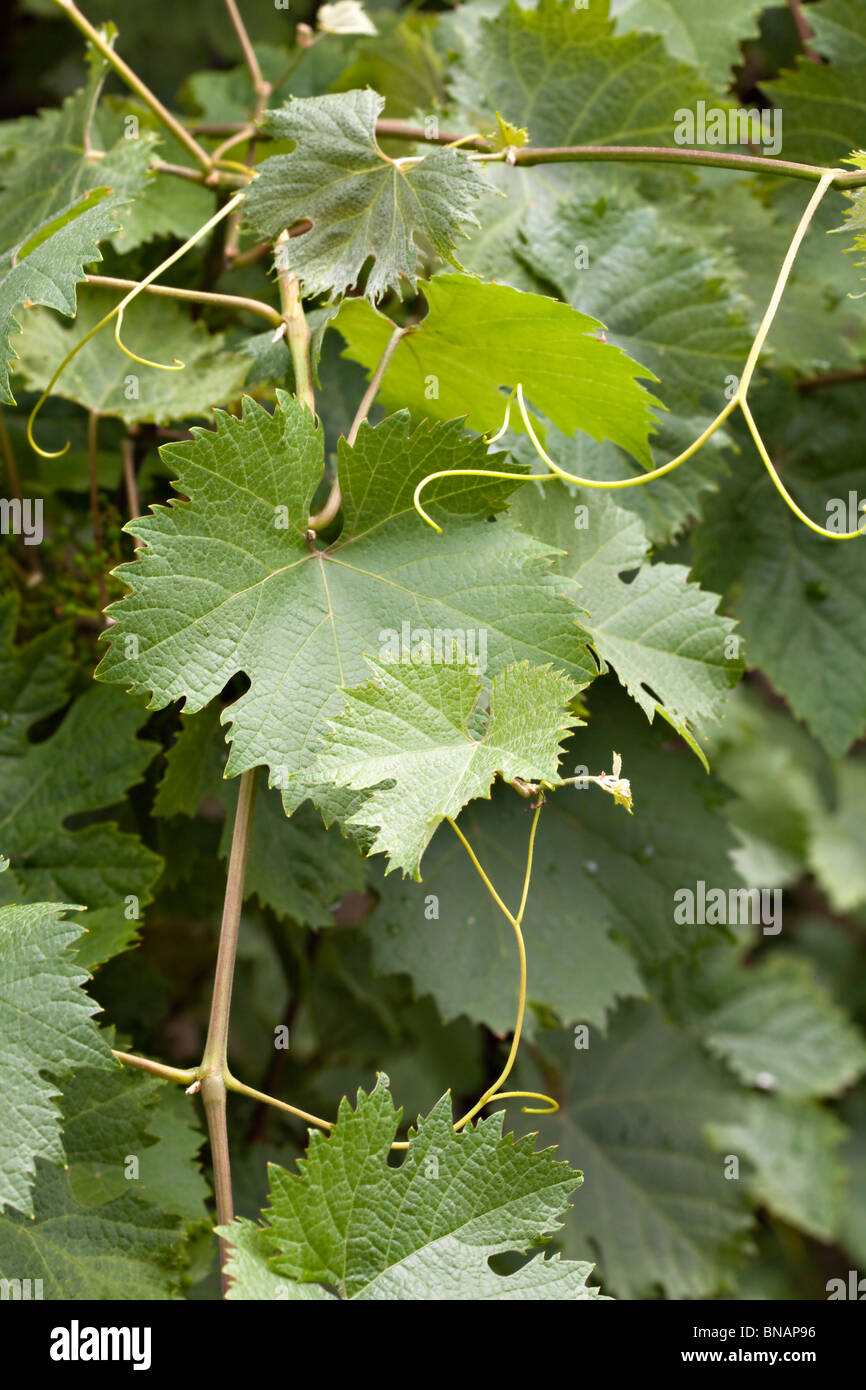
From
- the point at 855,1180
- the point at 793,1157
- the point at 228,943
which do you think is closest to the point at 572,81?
the point at 228,943

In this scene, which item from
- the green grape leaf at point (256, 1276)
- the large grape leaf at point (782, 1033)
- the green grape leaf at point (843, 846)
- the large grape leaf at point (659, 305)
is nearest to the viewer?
the green grape leaf at point (256, 1276)

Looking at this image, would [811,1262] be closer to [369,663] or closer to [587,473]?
[587,473]

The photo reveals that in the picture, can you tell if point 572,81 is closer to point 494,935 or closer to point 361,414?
point 361,414

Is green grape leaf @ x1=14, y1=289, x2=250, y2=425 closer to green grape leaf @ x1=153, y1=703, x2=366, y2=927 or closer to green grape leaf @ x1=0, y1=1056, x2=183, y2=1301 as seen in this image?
green grape leaf @ x1=153, y1=703, x2=366, y2=927

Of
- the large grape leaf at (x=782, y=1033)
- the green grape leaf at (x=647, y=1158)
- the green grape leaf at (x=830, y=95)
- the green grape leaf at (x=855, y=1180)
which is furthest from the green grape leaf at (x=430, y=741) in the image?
the green grape leaf at (x=855, y=1180)

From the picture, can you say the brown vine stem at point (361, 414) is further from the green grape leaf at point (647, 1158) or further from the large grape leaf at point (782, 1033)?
the large grape leaf at point (782, 1033)
